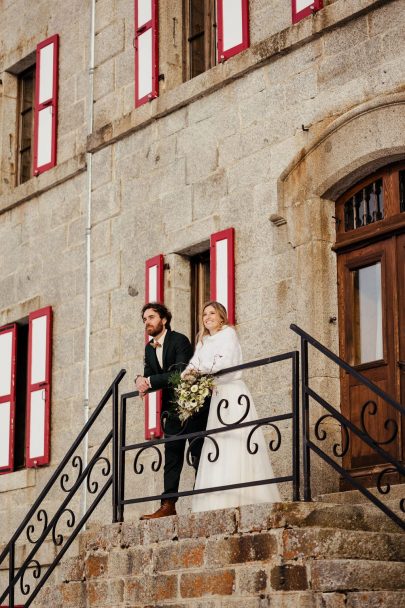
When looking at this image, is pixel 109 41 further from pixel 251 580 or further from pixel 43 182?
pixel 251 580

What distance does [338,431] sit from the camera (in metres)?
9.55

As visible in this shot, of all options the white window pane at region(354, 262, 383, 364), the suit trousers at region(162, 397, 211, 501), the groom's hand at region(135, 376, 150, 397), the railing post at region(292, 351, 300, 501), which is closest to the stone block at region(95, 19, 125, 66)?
the white window pane at region(354, 262, 383, 364)

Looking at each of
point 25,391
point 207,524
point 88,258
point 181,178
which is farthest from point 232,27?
point 207,524

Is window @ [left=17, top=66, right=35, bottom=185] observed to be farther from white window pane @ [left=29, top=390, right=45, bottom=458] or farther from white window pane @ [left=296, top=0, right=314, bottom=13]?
white window pane @ [left=296, top=0, right=314, bottom=13]

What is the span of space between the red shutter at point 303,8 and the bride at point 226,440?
8.85 ft

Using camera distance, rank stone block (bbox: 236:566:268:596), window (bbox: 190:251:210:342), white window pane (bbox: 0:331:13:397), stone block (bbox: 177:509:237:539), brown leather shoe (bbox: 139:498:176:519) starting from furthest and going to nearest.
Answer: white window pane (bbox: 0:331:13:397) < window (bbox: 190:251:210:342) < brown leather shoe (bbox: 139:498:176:519) < stone block (bbox: 177:509:237:539) < stone block (bbox: 236:566:268:596)

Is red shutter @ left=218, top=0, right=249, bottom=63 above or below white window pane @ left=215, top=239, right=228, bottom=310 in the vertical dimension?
above

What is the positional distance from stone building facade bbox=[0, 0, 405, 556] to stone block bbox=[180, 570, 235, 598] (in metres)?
1.92

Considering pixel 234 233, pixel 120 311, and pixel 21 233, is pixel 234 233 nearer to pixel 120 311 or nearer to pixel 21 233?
pixel 120 311

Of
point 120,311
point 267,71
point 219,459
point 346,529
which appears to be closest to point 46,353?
point 120,311

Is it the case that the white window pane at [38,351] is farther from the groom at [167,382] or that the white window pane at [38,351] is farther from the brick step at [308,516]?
the brick step at [308,516]

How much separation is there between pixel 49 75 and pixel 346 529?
290 inches

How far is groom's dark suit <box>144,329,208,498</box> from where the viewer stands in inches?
347

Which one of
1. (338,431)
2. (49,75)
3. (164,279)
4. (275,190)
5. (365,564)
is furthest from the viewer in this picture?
(49,75)
